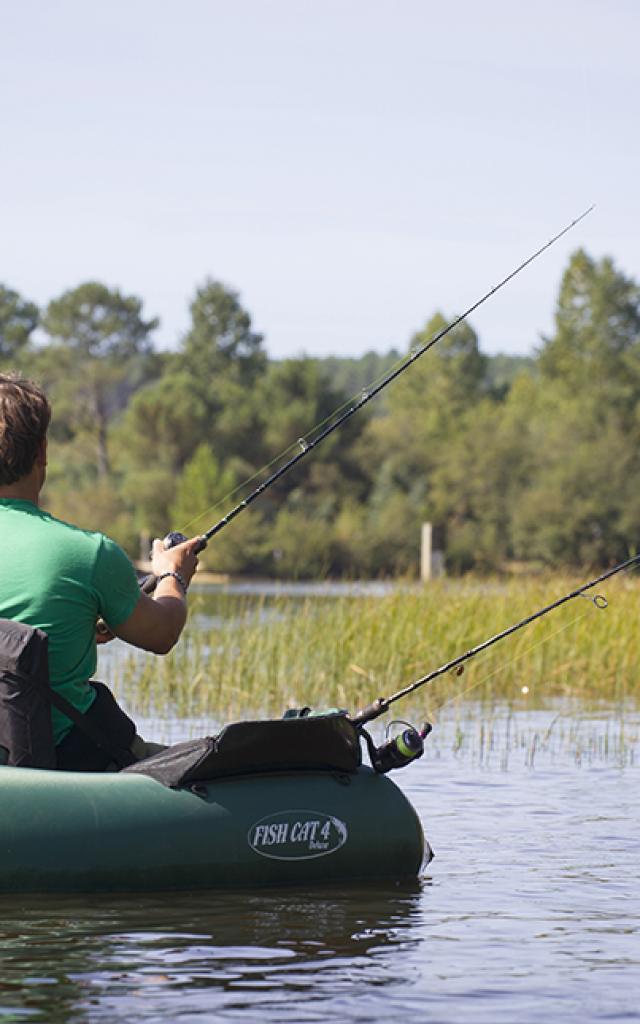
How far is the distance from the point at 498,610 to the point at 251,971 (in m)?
9.43

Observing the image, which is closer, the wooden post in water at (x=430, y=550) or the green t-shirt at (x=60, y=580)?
the green t-shirt at (x=60, y=580)

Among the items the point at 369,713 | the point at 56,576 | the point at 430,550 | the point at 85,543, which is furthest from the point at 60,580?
the point at 430,550

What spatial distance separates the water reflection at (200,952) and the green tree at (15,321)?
303ft

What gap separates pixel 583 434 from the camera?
7306cm

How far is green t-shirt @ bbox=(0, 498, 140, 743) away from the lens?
17.9ft

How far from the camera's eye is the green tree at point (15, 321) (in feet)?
318

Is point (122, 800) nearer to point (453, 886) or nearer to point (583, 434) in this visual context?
point (453, 886)

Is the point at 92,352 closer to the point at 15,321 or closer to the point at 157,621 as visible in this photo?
the point at 15,321

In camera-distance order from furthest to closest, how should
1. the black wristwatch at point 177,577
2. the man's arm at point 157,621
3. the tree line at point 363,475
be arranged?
the tree line at point 363,475 → the black wristwatch at point 177,577 → the man's arm at point 157,621

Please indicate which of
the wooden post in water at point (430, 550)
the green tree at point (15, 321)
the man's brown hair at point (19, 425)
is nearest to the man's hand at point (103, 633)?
the man's brown hair at point (19, 425)

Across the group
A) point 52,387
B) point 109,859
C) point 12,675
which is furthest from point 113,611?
point 52,387

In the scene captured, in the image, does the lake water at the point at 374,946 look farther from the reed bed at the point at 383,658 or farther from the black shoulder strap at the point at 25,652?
the reed bed at the point at 383,658

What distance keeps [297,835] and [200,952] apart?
2.51ft

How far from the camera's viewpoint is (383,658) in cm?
1310
